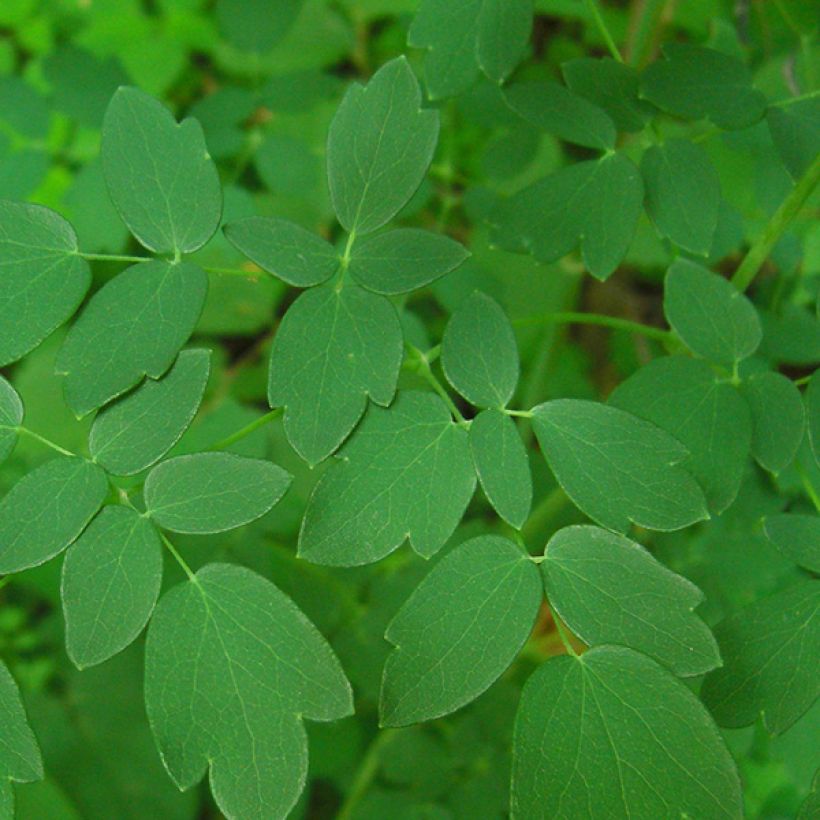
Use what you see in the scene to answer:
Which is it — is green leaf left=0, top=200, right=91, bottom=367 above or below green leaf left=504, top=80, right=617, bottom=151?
below

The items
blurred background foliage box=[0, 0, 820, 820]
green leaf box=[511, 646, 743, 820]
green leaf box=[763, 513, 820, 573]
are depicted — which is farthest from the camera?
blurred background foliage box=[0, 0, 820, 820]

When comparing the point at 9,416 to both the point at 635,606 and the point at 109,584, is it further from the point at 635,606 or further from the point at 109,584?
the point at 635,606

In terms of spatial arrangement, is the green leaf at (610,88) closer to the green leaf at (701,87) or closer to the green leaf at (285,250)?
the green leaf at (701,87)

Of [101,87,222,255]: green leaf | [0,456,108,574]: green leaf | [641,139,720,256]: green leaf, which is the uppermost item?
[101,87,222,255]: green leaf

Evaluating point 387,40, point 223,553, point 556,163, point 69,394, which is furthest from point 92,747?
point 387,40

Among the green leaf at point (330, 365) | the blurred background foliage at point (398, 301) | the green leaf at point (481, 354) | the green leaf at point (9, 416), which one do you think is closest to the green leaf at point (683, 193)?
the blurred background foliage at point (398, 301)

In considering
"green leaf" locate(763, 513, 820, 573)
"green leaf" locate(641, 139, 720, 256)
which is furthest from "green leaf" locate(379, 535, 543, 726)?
"green leaf" locate(641, 139, 720, 256)

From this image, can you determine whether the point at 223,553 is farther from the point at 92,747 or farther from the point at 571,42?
the point at 571,42

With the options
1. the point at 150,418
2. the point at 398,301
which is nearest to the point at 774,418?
the point at 398,301

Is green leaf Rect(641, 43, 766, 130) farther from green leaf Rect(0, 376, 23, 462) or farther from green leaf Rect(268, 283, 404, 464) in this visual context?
green leaf Rect(0, 376, 23, 462)
